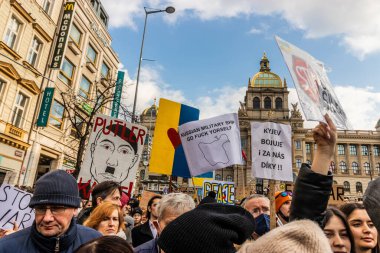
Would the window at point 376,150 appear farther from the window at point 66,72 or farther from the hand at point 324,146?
the hand at point 324,146

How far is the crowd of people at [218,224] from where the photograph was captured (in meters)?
0.98

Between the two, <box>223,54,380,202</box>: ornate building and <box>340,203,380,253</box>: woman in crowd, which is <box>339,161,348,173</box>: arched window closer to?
<box>223,54,380,202</box>: ornate building

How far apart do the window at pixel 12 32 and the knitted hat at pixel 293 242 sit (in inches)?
647

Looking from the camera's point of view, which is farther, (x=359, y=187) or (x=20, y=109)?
(x=359, y=187)

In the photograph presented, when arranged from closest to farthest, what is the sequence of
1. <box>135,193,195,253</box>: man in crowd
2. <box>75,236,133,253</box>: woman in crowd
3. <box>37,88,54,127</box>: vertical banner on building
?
1. <box>75,236,133,253</box>: woman in crowd
2. <box>135,193,195,253</box>: man in crowd
3. <box>37,88,54,127</box>: vertical banner on building

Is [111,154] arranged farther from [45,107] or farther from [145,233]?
[45,107]

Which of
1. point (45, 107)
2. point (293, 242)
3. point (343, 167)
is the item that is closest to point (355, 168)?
point (343, 167)

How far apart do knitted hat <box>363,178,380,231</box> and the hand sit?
275mm

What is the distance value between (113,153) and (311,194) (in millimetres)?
4147

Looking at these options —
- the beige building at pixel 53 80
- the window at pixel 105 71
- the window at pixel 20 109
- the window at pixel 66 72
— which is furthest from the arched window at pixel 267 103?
the window at pixel 20 109

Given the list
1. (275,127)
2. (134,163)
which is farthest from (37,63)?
(275,127)

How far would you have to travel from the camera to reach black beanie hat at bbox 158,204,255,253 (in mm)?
1207

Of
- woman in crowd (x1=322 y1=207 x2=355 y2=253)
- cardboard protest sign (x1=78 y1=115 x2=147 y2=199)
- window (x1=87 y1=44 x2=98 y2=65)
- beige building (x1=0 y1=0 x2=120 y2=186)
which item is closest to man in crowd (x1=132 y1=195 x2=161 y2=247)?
cardboard protest sign (x1=78 y1=115 x2=147 y2=199)

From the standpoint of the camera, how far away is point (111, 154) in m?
5.27
